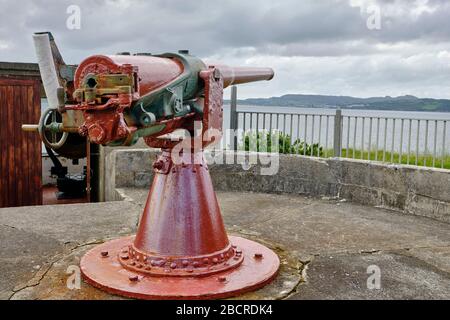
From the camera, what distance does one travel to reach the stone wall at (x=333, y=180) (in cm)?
563

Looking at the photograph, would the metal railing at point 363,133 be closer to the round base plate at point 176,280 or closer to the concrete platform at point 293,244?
the concrete platform at point 293,244

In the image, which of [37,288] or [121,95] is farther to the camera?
[37,288]

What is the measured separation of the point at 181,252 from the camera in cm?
347

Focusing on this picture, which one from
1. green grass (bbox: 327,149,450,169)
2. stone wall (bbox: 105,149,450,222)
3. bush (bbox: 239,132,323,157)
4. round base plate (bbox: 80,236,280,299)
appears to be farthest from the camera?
bush (bbox: 239,132,323,157)

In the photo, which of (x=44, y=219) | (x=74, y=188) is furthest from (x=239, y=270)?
(x=74, y=188)

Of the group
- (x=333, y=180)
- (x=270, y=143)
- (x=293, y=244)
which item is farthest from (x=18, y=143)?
(x=293, y=244)

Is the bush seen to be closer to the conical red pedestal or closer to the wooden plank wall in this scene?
the wooden plank wall

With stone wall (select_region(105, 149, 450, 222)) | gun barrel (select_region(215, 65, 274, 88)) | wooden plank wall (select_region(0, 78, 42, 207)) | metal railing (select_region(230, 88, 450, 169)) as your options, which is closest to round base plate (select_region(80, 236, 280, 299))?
gun barrel (select_region(215, 65, 274, 88))

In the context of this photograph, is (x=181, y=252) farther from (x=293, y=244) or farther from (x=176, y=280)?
(x=293, y=244)

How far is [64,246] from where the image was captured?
4309mm

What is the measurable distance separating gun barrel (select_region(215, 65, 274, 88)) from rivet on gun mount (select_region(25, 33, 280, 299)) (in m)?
0.05

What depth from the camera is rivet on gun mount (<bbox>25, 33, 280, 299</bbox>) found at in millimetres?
2980
